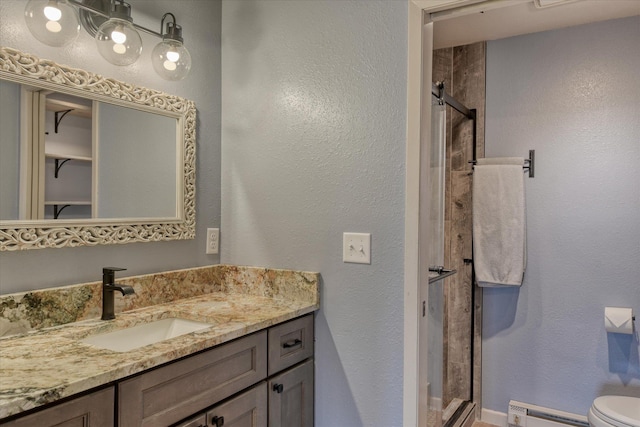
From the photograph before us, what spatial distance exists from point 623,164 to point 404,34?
5.12 feet

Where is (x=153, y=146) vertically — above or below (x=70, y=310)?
above

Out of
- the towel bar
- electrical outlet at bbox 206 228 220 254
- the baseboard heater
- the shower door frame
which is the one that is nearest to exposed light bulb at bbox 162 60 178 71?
electrical outlet at bbox 206 228 220 254

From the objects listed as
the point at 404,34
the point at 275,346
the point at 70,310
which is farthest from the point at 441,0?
the point at 70,310

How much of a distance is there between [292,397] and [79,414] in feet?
2.79

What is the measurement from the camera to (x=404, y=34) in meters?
1.65

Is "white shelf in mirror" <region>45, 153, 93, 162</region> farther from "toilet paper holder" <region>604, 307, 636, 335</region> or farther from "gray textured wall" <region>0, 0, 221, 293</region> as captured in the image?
"toilet paper holder" <region>604, 307, 636, 335</region>

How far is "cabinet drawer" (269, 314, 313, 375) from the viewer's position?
1.57 m

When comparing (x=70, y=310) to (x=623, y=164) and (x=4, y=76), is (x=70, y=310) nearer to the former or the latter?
(x=4, y=76)

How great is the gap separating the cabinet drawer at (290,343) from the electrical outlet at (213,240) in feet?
1.88

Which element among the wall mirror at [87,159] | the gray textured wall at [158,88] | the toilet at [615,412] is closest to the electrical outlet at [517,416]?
the toilet at [615,412]

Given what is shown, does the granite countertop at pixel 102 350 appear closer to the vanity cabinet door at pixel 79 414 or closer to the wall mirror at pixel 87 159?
the vanity cabinet door at pixel 79 414

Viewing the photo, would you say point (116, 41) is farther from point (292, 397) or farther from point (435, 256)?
point (435, 256)

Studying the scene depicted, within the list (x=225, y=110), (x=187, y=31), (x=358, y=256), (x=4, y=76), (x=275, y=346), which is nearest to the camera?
(x=4, y=76)

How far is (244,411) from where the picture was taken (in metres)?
1.43
